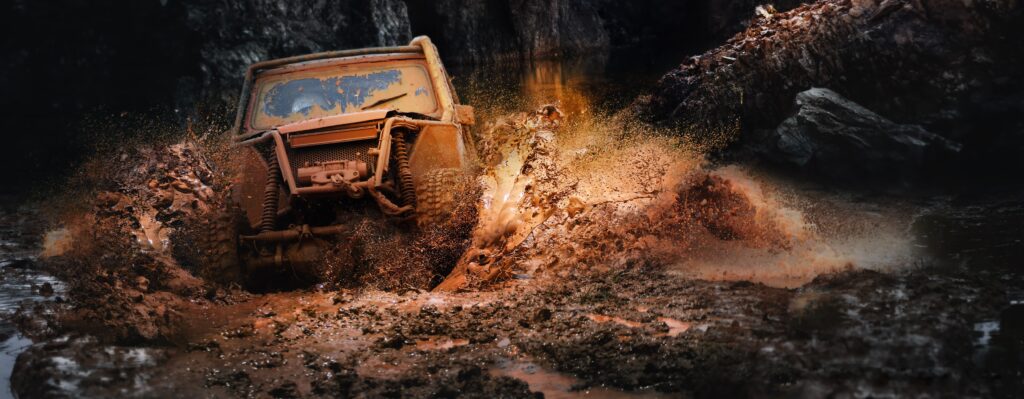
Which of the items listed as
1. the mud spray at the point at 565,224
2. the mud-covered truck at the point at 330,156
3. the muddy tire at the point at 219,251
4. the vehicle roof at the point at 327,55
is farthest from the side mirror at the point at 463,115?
the muddy tire at the point at 219,251

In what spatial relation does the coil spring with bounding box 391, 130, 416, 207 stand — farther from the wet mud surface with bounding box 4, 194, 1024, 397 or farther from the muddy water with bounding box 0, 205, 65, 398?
the muddy water with bounding box 0, 205, 65, 398

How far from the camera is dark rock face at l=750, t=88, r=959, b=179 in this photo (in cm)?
664

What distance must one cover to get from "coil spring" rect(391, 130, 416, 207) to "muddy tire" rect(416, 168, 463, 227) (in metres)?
0.06

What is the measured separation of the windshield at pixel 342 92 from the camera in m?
6.89

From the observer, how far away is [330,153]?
6.12 meters

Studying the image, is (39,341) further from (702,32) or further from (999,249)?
(702,32)

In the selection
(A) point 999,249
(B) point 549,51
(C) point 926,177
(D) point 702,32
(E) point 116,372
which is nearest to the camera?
(E) point 116,372

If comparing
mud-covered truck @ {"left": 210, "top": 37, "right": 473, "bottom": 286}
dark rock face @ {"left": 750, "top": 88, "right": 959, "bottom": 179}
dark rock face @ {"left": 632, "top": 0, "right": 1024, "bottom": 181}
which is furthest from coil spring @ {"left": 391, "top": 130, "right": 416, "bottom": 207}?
dark rock face @ {"left": 632, "top": 0, "right": 1024, "bottom": 181}

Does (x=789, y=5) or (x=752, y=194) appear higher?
(x=789, y=5)

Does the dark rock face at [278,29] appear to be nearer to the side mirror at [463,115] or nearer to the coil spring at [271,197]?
the side mirror at [463,115]

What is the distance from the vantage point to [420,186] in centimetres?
610

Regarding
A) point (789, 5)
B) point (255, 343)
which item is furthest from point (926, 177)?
point (789, 5)

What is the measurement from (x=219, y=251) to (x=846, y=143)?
528 centimetres

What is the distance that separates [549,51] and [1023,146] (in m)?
25.9
